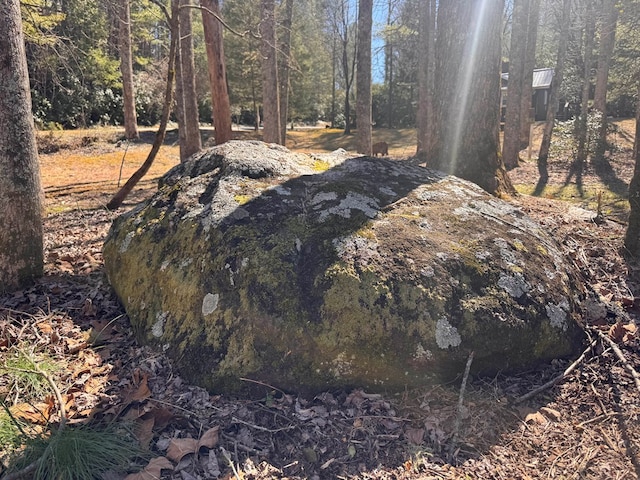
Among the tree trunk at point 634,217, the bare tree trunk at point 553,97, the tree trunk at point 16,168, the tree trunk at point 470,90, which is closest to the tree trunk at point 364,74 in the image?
the bare tree trunk at point 553,97

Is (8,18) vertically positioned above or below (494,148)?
above

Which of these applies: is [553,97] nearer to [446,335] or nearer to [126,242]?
[446,335]

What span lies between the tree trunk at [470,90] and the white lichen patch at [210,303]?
4.60 metres

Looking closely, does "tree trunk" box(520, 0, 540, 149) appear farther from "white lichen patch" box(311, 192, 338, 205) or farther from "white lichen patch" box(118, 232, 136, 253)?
"white lichen patch" box(118, 232, 136, 253)

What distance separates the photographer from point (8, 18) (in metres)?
3.64

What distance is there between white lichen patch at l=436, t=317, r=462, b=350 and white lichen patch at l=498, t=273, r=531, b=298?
1.54ft

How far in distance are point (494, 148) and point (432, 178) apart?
291 centimetres

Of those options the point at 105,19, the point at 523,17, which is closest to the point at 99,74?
the point at 105,19

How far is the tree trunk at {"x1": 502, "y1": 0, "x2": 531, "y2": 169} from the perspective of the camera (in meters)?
12.6

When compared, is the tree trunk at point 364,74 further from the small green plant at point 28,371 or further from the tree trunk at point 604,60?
the small green plant at point 28,371

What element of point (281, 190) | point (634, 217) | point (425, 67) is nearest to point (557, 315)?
point (634, 217)

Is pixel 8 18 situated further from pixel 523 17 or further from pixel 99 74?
pixel 99 74

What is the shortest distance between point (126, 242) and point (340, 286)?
2.00 m

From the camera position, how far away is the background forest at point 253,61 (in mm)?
16672
